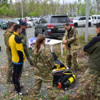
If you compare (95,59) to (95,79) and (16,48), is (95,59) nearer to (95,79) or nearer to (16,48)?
(95,79)

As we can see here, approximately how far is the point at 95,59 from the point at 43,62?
1.04 meters

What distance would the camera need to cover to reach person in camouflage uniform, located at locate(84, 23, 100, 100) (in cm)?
270

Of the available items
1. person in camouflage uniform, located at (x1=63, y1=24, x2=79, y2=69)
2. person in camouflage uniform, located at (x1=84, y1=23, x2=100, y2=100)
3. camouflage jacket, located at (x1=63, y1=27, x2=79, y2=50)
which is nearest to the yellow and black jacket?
person in camouflage uniform, located at (x1=84, y1=23, x2=100, y2=100)

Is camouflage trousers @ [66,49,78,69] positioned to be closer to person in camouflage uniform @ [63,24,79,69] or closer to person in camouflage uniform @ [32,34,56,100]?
person in camouflage uniform @ [63,24,79,69]

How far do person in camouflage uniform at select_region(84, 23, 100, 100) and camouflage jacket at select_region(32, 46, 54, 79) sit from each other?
76cm

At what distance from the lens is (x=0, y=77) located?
4.82 meters

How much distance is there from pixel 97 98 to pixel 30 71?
2.85 m

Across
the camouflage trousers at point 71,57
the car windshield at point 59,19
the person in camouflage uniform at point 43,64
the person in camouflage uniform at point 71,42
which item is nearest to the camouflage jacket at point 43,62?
the person in camouflage uniform at point 43,64

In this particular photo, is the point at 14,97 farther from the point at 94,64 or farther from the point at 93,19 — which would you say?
the point at 93,19

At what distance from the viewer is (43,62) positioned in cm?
290

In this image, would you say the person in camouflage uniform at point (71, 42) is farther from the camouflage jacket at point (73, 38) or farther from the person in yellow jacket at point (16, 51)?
the person in yellow jacket at point (16, 51)

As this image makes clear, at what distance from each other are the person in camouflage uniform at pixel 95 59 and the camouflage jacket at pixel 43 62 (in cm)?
76

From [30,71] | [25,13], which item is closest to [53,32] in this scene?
[30,71]

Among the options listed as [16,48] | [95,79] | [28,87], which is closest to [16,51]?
[16,48]
